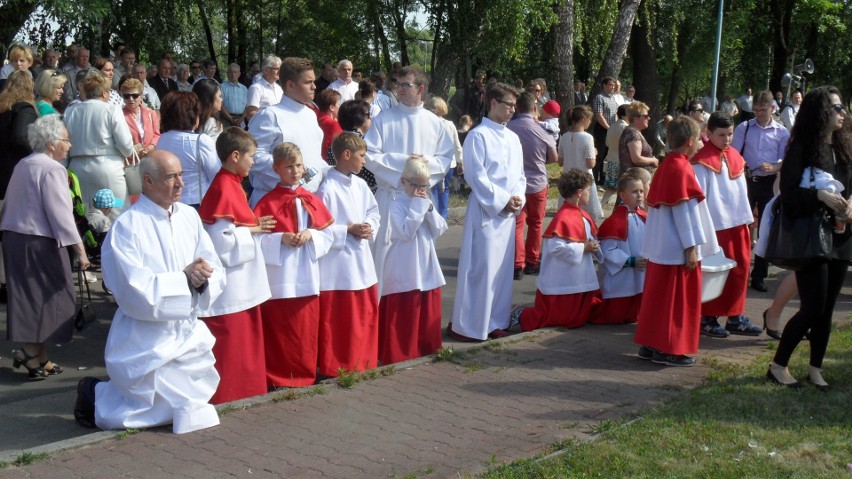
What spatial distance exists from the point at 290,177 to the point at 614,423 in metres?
2.68

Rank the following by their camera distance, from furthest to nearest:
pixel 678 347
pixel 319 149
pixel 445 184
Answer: pixel 445 184
pixel 319 149
pixel 678 347

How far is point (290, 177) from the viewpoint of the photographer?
6785mm

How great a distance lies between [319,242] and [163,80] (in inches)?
431

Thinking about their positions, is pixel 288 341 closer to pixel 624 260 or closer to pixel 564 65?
pixel 624 260

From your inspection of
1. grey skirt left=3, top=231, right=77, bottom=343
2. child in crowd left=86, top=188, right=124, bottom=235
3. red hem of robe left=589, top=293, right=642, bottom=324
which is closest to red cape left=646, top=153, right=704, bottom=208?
red hem of robe left=589, top=293, right=642, bottom=324

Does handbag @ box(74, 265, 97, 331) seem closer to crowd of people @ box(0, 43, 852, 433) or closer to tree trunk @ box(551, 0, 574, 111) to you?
crowd of people @ box(0, 43, 852, 433)

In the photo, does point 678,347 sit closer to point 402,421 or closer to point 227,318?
point 402,421

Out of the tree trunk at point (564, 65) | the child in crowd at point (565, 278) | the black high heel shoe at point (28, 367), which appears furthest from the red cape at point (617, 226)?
the tree trunk at point (564, 65)

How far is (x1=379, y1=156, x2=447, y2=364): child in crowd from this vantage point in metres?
7.62

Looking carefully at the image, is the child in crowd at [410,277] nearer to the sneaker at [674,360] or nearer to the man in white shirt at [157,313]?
the sneaker at [674,360]

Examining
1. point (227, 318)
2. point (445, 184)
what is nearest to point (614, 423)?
point (227, 318)

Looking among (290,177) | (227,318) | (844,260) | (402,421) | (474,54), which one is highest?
(474,54)

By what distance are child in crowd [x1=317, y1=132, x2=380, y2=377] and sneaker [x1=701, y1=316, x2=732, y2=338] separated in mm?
2989

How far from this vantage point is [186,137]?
A: 8.01 metres
